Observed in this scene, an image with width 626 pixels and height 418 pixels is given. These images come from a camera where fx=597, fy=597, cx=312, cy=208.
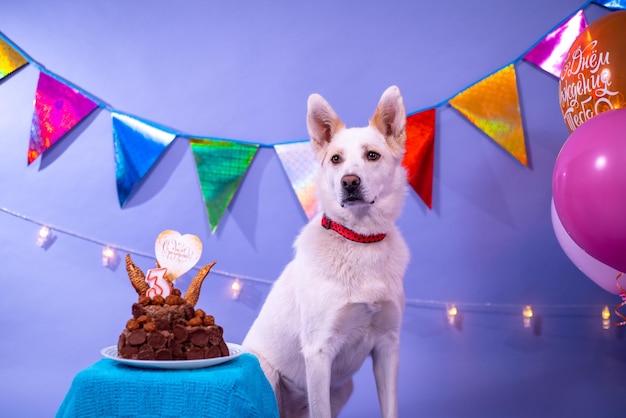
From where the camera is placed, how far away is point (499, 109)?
3227mm

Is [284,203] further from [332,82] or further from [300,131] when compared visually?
[332,82]

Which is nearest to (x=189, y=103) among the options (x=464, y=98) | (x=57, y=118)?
(x=57, y=118)

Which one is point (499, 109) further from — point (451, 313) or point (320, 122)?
point (320, 122)

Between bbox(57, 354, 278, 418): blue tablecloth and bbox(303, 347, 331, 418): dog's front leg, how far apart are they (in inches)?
24.3

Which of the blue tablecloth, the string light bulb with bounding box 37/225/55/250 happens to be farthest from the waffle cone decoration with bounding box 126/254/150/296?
the string light bulb with bounding box 37/225/55/250

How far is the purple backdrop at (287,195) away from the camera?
126 inches

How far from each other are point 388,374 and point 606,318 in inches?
63.2

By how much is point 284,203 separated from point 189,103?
803 mm

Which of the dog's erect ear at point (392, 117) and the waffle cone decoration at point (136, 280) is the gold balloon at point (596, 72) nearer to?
the dog's erect ear at point (392, 117)

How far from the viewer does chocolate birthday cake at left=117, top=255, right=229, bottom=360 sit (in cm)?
156

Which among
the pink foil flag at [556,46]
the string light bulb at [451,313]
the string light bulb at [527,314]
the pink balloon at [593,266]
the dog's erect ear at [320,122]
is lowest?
the string light bulb at [451,313]

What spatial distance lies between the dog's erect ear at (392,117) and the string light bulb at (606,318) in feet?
5.41

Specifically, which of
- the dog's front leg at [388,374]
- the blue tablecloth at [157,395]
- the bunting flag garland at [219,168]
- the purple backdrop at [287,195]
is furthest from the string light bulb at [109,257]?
the blue tablecloth at [157,395]

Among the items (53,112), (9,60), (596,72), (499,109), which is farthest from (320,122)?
(9,60)
